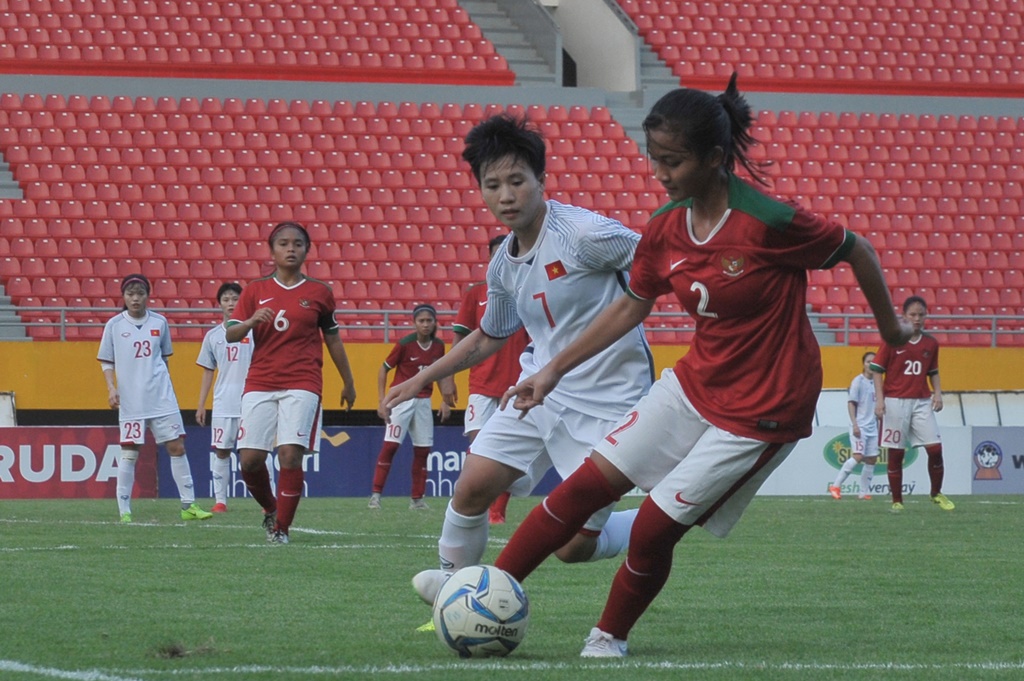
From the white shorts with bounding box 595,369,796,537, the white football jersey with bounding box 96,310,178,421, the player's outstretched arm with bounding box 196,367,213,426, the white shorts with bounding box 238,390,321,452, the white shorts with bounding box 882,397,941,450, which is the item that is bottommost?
the white shorts with bounding box 882,397,941,450

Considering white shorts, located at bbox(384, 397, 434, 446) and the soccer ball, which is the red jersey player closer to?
the soccer ball

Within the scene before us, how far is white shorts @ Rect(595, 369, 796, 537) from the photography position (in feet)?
16.1

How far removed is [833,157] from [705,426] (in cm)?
2168

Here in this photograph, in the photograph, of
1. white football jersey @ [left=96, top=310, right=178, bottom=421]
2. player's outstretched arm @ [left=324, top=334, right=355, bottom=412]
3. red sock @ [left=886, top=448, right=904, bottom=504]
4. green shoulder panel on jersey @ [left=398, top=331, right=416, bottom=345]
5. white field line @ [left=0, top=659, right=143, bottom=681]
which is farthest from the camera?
green shoulder panel on jersey @ [left=398, top=331, right=416, bottom=345]

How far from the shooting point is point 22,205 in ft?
72.3

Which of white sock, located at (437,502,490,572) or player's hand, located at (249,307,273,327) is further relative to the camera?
player's hand, located at (249,307,273,327)

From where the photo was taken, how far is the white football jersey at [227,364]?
15.8 m

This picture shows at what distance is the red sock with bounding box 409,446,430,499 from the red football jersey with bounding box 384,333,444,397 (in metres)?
0.57

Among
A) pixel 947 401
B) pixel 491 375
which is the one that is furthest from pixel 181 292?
pixel 947 401

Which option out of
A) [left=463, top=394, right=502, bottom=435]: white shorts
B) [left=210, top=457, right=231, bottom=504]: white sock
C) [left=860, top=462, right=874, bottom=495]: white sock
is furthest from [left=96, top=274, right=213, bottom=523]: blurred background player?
[left=860, top=462, right=874, bottom=495]: white sock

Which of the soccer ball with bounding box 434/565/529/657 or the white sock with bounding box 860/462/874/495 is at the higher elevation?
the soccer ball with bounding box 434/565/529/657

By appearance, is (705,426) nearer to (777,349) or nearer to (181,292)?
(777,349)

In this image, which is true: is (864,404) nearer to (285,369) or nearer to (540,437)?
(285,369)

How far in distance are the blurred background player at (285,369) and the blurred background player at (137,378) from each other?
2.90m
